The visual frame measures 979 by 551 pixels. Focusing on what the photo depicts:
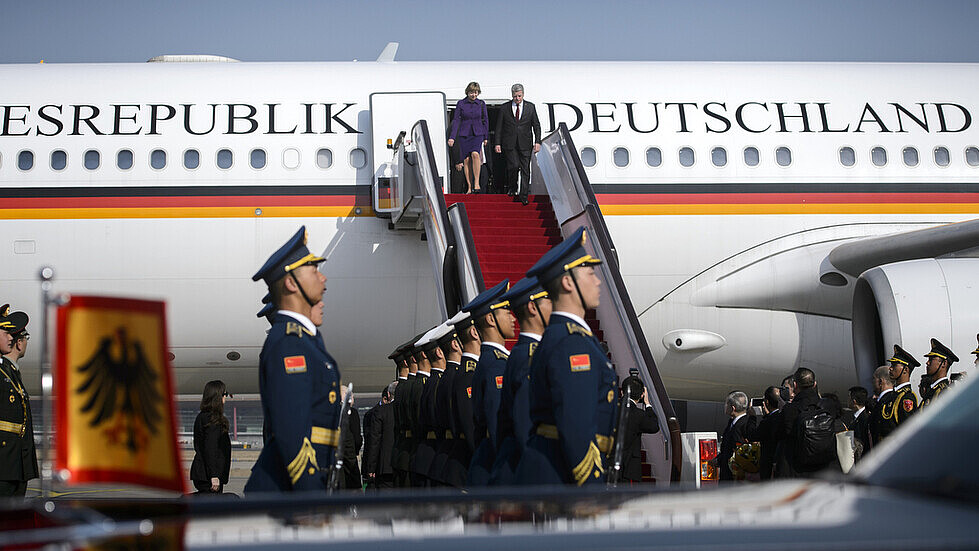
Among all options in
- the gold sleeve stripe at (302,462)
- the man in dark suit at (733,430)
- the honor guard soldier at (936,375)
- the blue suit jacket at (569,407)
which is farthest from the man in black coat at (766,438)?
the gold sleeve stripe at (302,462)

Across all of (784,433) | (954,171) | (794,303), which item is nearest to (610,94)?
(794,303)

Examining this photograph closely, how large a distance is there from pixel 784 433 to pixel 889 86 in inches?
209

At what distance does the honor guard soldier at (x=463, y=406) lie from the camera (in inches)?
264

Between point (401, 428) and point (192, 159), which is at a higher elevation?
point (192, 159)

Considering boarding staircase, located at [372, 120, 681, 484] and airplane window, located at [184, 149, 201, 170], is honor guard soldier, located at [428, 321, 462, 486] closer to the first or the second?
boarding staircase, located at [372, 120, 681, 484]

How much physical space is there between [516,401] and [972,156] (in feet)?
27.8

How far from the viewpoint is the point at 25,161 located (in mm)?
10625

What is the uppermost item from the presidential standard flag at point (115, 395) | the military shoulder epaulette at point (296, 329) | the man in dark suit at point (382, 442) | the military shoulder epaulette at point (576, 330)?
the military shoulder epaulette at point (296, 329)

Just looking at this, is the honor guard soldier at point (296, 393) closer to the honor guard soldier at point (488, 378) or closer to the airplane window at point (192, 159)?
the honor guard soldier at point (488, 378)

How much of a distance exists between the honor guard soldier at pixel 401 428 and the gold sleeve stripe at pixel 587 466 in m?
4.33

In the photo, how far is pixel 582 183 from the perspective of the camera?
31.5ft

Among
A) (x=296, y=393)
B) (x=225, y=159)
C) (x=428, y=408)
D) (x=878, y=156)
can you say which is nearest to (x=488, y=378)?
(x=296, y=393)

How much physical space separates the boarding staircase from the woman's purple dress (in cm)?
30

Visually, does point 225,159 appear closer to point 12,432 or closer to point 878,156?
point 12,432
